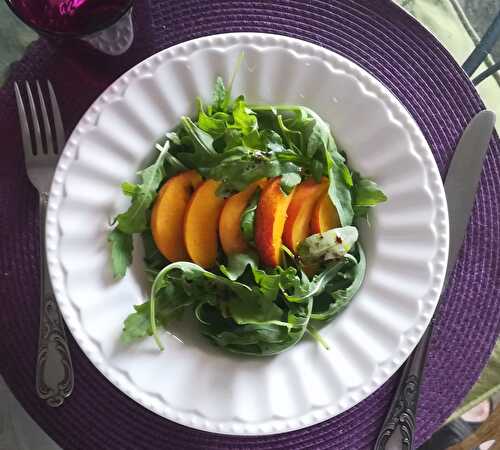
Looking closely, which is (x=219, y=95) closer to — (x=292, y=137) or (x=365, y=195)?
(x=292, y=137)

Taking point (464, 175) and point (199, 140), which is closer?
point (199, 140)

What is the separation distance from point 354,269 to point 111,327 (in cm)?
31

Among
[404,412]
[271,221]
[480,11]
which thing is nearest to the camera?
[271,221]

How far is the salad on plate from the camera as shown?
75 cm

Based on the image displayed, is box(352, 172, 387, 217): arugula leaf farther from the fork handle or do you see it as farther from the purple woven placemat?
the fork handle

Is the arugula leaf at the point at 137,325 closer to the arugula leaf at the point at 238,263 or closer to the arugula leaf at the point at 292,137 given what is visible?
the arugula leaf at the point at 238,263

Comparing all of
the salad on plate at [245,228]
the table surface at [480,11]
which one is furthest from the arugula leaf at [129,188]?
the table surface at [480,11]

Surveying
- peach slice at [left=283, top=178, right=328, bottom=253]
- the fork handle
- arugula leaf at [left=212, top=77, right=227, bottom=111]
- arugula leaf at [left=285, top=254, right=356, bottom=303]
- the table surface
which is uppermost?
the table surface

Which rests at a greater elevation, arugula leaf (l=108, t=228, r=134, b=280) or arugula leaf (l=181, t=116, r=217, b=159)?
arugula leaf (l=181, t=116, r=217, b=159)

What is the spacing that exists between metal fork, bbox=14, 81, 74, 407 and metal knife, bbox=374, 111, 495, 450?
1.43ft

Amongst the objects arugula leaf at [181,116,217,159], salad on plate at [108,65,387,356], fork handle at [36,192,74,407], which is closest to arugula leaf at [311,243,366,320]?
salad on plate at [108,65,387,356]

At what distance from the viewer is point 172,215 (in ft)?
2.59

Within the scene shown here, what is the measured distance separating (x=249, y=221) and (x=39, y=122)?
13.1 inches

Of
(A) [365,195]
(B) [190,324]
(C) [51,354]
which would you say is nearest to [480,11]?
(A) [365,195]
